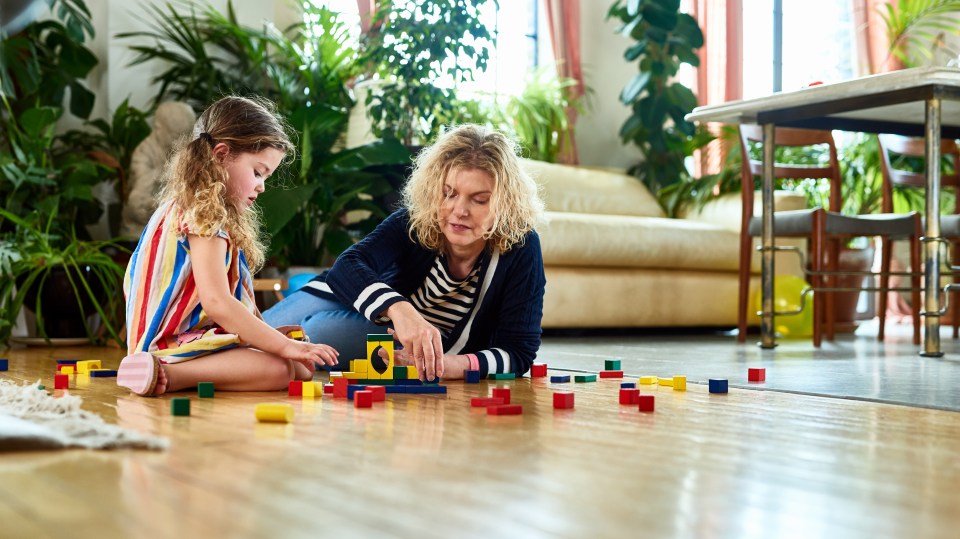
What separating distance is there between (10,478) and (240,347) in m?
1.05


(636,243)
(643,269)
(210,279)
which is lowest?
(210,279)

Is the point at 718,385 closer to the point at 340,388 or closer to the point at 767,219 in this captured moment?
the point at 340,388

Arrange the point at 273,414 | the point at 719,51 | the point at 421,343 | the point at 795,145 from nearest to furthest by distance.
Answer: the point at 273,414
the point at 421,343
the point at 795,145
the point at 719,51

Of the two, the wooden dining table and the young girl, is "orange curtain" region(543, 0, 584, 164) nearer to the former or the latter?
the wooden dining table

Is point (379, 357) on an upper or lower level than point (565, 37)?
lower

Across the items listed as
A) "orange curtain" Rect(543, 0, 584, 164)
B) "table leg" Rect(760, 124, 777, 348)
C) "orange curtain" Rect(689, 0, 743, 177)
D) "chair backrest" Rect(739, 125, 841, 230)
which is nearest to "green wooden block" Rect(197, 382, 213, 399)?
"table leg" Rect(760, 124, 777, 348)

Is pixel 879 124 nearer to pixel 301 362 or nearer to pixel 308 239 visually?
pixel 308 239

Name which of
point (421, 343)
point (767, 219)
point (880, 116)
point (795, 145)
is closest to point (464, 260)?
point (421, 343)

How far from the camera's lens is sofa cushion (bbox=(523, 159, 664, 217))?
5.65 m

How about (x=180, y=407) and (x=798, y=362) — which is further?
(x=798, y=362)

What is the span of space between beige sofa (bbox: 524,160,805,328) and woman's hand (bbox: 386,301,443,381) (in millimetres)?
2529

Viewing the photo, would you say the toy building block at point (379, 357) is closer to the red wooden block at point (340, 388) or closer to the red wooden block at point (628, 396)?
the red wooden block at point (340, 388)

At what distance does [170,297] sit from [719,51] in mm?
5943

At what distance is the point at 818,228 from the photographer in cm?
407
